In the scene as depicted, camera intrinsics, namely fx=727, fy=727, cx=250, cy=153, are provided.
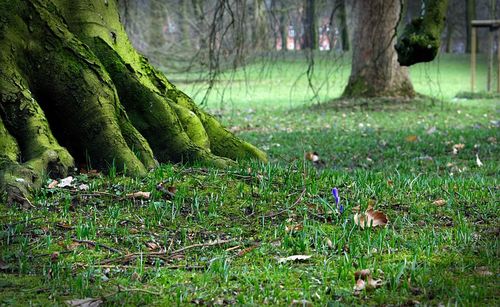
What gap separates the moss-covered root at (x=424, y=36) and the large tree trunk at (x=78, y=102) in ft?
8.10

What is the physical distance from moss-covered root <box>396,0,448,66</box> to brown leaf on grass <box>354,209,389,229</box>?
11.0 ft

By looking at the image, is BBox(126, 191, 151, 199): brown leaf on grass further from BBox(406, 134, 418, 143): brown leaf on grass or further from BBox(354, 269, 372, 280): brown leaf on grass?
BBox(406, 134, 418, 143): brown leaf on grass

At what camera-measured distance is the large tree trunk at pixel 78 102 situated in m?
5.02

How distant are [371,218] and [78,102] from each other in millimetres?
2363

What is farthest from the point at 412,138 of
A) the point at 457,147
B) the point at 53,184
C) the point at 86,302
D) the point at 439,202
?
the point at 86,302

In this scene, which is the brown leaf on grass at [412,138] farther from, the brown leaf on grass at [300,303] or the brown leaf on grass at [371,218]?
the brown leaf on grass at [300,303]

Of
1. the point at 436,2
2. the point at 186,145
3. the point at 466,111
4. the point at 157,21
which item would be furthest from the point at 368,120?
the point at 157,21

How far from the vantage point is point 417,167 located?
346 inches

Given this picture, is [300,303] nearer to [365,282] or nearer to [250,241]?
[365,282]

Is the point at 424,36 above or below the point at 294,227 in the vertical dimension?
above

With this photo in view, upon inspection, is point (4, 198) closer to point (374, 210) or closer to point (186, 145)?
point (186, 145)

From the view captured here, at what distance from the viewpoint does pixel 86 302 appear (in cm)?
302

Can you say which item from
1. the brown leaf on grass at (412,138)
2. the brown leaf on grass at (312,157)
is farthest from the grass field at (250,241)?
the brown leaf on grass at (412,138)

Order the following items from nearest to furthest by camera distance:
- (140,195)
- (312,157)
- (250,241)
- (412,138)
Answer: (250,241) → (140,195) → (312,157) → (412,138)
